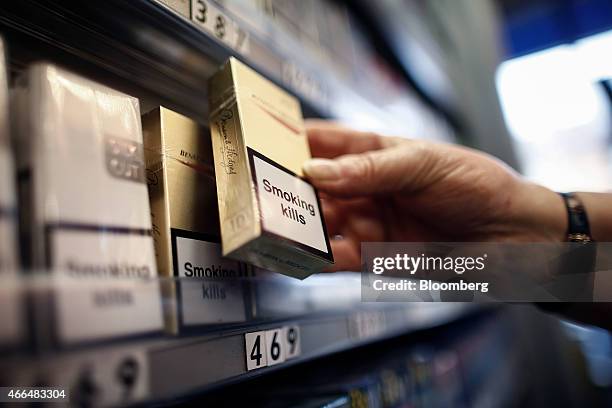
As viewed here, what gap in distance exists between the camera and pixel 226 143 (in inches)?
23.4

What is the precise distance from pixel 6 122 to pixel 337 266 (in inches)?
26.5

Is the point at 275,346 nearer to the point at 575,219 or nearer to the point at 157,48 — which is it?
the point at 157,48

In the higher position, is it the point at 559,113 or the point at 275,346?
the point at 559,113

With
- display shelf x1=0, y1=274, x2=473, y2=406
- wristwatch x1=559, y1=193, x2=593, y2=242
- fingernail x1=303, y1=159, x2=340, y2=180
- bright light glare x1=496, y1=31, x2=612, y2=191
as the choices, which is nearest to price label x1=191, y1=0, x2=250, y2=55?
fingernail x1=303, y1=159, x2=340, y2=180

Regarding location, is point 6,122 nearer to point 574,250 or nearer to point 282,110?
point 282,110

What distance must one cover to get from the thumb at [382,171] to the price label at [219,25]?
10.5 inches

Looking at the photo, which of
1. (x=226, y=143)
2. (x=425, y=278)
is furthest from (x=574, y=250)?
(x=226, y=143)

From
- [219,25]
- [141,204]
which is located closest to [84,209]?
[141,204]

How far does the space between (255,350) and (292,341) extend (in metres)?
0.10

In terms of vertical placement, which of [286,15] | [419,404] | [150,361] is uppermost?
[286,15]

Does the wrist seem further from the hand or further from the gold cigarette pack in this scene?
the gold cigarette pack

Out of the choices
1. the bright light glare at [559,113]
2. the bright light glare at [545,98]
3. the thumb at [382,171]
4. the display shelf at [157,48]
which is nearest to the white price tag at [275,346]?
the thumb at [382,171]

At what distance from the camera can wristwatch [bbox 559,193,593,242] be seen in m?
0.87

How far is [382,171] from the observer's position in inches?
33.4
